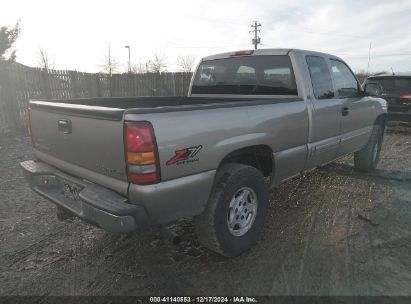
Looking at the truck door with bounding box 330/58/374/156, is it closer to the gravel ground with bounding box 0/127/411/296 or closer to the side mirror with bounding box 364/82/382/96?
the side mirror with bounding box 364/82/382/96

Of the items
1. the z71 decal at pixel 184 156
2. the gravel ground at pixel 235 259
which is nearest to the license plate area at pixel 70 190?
the gravel ground at pixel 235 259

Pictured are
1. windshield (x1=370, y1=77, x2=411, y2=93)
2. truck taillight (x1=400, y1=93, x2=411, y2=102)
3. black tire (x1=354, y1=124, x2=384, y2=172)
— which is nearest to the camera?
black tire (x1=354, y1=124, x2=384, y2=172)

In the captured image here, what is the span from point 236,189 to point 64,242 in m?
1.92

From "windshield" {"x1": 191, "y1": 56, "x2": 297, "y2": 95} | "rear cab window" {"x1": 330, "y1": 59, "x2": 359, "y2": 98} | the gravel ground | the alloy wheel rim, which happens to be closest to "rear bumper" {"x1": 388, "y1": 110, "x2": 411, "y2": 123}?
"rear cab window" {"x1": 330, "y1": 59, "x2": 359, "y2": 98}

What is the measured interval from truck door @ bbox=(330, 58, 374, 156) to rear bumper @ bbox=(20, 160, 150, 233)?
3.34m

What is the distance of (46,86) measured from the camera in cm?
1102

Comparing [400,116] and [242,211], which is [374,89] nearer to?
→ [242,211]

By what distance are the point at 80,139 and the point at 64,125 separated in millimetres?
289

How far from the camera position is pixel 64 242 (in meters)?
3.71

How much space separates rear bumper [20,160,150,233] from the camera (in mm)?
2527

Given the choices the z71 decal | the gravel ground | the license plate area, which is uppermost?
the z71 decal

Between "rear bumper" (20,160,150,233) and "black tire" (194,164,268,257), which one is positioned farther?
"black tire" (194,164,268,257)

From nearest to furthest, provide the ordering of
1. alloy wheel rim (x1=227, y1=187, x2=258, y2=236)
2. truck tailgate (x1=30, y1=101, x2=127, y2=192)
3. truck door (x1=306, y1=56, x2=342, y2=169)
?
truck tailgate (x1=30, y1=101, x2=127, y2=192)
alloy wheel rim (x1=227, y1=187, x2=258, y2=236)
truck door (x1=306, y1=56, x2=342, y2=169)

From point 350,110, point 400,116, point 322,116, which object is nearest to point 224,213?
point 322,116
